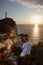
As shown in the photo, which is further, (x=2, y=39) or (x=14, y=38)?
(x=14, y=38)

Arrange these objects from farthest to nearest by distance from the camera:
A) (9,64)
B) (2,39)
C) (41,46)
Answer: (2,39) < (9,64) < (41,46)

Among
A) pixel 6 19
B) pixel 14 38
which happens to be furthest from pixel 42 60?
pixel 6 19

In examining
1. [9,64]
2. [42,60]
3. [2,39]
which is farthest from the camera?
[2,39]

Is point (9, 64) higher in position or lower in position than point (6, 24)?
lower

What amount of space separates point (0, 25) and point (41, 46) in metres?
16.0

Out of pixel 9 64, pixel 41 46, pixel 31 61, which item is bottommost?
pixel 9 64

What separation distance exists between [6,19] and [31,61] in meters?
18.9

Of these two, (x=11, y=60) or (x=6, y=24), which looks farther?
(x=6, y=24)

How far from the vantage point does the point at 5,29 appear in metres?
28.0

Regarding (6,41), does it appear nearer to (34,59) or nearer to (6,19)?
(6,19)

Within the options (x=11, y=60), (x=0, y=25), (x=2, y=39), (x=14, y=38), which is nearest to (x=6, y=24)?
(x=0, y=25)

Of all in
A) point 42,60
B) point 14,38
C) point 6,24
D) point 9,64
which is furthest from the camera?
point 6,24

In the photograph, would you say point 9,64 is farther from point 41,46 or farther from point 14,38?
point 14,38

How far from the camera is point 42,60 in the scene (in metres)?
12.8
